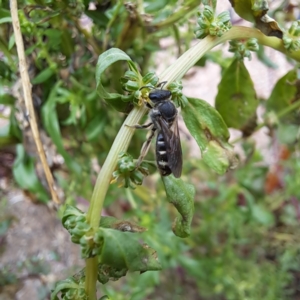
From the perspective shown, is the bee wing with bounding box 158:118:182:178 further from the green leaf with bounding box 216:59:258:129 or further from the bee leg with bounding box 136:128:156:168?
the green leaf with bounding box 216:59:258:129

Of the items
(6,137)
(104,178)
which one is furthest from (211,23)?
(6,137)

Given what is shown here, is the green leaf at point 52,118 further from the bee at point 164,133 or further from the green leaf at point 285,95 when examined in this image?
the green leaf at point 285,95

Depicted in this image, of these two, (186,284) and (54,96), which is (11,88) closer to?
(54,96)

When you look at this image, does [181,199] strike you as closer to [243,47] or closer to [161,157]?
[161,157]

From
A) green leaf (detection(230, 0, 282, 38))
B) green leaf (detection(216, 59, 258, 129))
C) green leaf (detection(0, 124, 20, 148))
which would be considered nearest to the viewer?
green leaf (detection(230, 0, 282, 38))

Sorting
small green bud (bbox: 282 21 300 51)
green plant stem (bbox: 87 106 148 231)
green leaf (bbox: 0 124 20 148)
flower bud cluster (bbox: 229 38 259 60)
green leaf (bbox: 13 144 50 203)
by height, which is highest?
small green bud (bbox: 282 21 300 51)

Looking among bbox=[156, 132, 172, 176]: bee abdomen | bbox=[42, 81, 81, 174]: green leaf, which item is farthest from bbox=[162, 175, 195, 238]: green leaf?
bbox=[42, 81, 81, 174]: green leaf

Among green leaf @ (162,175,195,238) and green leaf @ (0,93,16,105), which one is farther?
green leaf @ (0,93,16,105)
